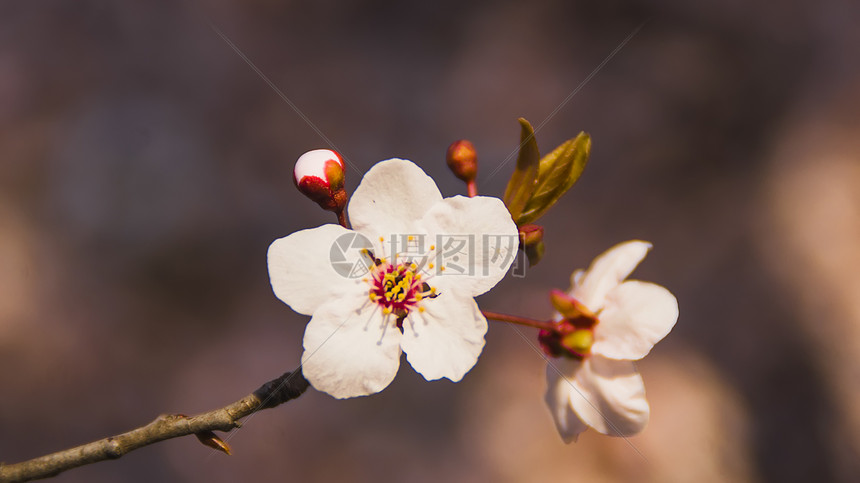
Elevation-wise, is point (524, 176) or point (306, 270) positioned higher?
point (524, 176)

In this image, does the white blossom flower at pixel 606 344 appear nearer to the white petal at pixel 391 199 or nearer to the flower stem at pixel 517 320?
the flower stem at pixel 517 320

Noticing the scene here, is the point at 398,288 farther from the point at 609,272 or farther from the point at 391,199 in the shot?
the point at 609,272

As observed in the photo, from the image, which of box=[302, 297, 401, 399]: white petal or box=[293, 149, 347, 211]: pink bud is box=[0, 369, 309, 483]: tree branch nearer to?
box=[302, 297, 401, 399]: white petal

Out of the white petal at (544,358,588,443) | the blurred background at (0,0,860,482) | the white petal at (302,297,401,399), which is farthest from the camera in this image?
the blurred background at (0,0,860,482)

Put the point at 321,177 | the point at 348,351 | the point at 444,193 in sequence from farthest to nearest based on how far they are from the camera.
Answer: the point at 444,193 < the point at 321,177 < the point at 348,351

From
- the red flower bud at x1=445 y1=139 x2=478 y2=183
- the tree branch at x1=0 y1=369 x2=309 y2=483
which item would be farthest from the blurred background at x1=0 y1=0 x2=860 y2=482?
the tree branch at x1=0 y1=369 x2=309 y2=483

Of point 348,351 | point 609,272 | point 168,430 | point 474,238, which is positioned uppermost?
point 609,272

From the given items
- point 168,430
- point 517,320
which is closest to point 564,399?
point 517,320

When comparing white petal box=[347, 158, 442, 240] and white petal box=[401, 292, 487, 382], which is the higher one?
white petal box=[347, 158, 442, 240]
